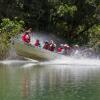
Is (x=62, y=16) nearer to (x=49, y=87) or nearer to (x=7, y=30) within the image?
(x=7, y=30)

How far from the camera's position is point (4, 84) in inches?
723

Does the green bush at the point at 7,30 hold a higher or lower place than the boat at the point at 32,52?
higher

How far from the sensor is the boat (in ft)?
103

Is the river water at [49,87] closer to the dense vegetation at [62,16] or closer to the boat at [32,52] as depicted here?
the boat at [32,52]

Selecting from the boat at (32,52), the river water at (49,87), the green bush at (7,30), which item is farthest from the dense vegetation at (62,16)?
the river water at (49,87)

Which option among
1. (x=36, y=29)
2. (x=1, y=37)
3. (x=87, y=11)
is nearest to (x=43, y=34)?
(x=36, y=29)

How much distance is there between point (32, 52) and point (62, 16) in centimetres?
849

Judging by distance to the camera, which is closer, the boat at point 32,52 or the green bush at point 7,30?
the boat at point 32,52

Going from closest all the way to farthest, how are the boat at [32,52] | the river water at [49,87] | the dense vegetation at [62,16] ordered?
the river water at [49,87] < the boat at [32,52] < the dense vegetation at [62,16]

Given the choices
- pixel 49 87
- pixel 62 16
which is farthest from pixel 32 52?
pixel 49 87

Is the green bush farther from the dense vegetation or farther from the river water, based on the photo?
the river water

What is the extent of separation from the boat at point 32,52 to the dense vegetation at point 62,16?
6.29 meters

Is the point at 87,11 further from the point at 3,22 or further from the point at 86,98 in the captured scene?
the point at 86,98

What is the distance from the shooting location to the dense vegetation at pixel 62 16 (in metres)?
38.6
